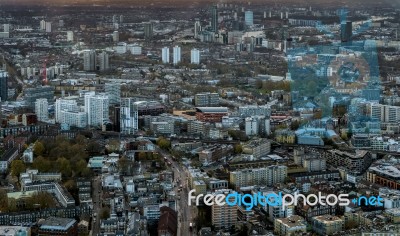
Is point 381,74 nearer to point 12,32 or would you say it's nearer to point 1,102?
point 1,102

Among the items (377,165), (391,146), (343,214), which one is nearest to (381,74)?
(391,146)

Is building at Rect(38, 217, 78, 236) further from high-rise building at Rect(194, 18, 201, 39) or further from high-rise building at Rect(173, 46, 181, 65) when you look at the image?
high-rise building at Rect(194, 18, 201, 39)

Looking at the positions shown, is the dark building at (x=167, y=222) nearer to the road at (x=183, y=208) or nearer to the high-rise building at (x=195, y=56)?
the road at (x=183, y=208)

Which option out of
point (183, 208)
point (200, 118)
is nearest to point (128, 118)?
point (200, 118)

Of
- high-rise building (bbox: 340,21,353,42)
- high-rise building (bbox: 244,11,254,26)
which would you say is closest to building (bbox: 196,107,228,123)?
high-rise building (bbox: 340,21,353,42)

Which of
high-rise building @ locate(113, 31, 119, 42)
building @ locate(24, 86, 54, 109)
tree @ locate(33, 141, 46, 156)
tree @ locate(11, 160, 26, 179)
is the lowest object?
tree @ locate(11, 160, 26, 179)

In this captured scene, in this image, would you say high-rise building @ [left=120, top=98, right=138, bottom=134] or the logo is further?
high-rise building @ [left=120, top=98, right=138, bottom=134]

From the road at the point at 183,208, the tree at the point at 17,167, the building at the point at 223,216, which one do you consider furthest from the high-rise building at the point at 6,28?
the building at the point at 223,216

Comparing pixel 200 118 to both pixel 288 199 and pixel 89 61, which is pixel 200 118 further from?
pixel 89 61
